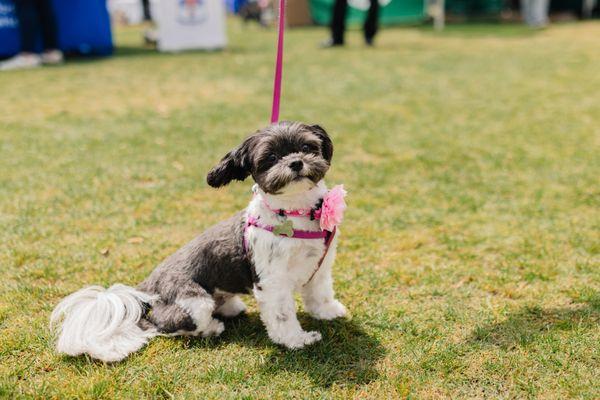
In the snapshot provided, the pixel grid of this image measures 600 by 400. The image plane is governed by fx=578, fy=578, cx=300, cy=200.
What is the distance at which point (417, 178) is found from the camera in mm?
5895

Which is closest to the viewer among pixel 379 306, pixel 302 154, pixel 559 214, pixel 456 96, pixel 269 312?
pixel 302 154

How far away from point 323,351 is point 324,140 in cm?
117

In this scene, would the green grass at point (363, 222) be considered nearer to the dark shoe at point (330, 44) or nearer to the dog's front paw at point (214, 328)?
the dog's front paw at point (214, 328)

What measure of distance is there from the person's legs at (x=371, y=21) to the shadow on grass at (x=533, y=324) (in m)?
12.0

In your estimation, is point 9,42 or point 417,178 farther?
point 9,42

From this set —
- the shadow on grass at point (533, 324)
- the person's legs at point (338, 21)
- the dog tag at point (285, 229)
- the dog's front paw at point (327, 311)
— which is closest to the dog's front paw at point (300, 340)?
the dog's front paw at point (327, 311)

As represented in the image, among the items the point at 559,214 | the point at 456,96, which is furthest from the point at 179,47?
the point at 559,214

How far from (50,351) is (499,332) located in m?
2.53

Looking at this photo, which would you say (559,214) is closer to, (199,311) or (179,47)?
(199,311)

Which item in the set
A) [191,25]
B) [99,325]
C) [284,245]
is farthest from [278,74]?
[191,25]

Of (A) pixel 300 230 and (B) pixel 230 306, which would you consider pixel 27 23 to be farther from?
(A) pixel 300 230

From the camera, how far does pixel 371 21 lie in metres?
14.9

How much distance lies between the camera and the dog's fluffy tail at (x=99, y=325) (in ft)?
9.91

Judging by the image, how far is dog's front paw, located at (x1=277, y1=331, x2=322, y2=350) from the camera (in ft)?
10.5
